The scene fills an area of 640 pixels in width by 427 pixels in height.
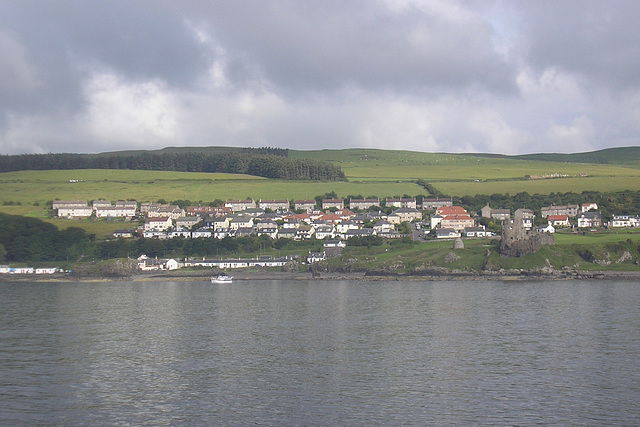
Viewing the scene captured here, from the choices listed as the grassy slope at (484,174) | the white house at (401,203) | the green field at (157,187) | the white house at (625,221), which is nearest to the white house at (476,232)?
the white house at (625,221)

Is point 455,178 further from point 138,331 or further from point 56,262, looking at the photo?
point 138,331

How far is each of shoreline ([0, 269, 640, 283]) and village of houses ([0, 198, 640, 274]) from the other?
4.05 meters

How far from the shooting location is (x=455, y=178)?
147625 millimetres

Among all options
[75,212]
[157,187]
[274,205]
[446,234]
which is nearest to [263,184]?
[274,205]

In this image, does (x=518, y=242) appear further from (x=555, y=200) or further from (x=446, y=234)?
(x=555, y=200)

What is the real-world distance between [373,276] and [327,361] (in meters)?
46.8

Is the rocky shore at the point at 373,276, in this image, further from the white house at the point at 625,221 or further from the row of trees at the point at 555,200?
the row of trees at the point at 555,200

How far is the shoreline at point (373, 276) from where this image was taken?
7131 centimetres

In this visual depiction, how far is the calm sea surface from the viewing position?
22.6m

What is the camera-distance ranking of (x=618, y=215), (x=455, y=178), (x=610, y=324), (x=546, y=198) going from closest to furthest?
(x=610, y=324), (x=618, y=215), (x=546, y=198), (x=455, y=178)

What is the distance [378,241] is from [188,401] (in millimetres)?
66109

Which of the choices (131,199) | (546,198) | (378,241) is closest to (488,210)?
(546,198)

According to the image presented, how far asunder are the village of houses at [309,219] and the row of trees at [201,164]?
80.7 feet

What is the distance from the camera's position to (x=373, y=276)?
76688 mm
